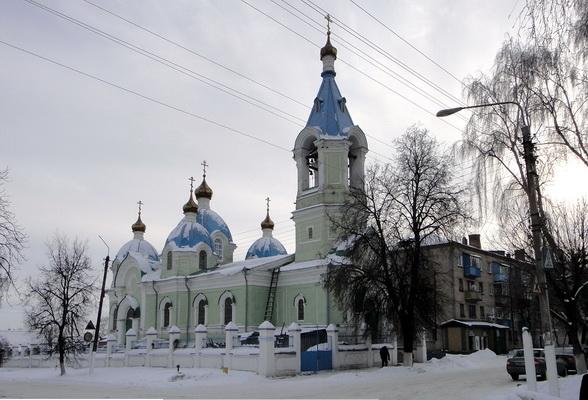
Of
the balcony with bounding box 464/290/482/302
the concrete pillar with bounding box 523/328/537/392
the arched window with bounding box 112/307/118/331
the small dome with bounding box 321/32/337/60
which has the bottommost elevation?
the concrete pillar with bounding box 523/328/537/392

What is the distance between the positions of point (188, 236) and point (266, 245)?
26.9ft

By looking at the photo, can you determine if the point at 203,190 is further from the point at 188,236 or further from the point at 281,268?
the point at 281,268

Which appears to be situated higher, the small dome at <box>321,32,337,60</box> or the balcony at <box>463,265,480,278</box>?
the small dome at <box>321,32,337,60</box>

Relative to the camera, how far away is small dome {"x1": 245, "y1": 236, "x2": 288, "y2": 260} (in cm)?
4650

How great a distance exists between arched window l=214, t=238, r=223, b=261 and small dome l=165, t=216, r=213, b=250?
9.85 feet

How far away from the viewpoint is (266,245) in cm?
4709

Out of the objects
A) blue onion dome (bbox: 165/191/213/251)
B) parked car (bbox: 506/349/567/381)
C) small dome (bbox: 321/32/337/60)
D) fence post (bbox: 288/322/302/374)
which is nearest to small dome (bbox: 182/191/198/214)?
blue onion dome (bbox: 165/191/213/251)

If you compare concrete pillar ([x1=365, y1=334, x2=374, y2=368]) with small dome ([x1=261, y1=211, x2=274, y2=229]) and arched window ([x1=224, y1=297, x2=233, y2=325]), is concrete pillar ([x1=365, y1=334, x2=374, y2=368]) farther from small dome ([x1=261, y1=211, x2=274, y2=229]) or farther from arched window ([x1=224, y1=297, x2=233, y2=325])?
small dome ([x1=261, y1=211, x2=274, y2=229])

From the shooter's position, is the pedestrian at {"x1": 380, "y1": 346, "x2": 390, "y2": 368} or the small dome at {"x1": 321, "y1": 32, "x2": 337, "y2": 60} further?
the small dome at {"x1": 321, "y1": 32, "x2": 337, "y2": 60}

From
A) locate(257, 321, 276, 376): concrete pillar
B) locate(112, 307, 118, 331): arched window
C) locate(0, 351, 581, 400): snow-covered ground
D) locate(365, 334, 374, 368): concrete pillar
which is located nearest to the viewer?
locate(0, 351, 581, 400): snow-covered ground

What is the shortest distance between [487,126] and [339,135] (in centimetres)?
1764

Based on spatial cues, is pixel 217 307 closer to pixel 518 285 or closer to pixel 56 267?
pixel 56 267

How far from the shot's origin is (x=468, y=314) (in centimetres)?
4703

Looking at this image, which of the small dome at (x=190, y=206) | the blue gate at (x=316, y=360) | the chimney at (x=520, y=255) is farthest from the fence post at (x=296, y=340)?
the small dome at (x=190, y=206)
